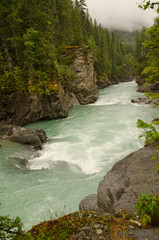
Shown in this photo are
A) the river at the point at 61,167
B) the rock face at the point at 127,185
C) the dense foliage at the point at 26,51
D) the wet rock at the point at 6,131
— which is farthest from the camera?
the dense foliage at the point at 26,51

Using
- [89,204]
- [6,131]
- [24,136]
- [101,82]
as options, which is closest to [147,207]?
[89,204]

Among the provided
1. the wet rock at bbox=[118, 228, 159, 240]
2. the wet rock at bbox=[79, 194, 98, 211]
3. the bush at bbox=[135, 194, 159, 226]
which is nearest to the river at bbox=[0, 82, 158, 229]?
the wet rock at bbox=[79, 194, 98, 211]

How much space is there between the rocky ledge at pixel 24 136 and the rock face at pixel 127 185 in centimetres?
863

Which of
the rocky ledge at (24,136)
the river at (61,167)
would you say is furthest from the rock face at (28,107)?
the rocky ledge at (24,136)

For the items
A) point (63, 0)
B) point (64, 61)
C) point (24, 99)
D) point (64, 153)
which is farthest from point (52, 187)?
point (63, 0)

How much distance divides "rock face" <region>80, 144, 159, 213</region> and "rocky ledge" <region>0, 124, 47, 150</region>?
28.3 feet

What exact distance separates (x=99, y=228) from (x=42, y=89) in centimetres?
2024

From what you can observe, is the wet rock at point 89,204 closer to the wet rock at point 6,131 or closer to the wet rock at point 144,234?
the wet rock at point 144,234

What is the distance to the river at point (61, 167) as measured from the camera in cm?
780

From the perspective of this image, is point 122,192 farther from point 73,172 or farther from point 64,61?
point 64,61

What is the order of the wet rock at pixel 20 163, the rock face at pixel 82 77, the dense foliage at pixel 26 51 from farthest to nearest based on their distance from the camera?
the rock face at pixel 82 77 → the dense foliage at pixel 26 51 → the wet rock at pixel 20 163

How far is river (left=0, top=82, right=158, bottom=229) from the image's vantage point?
25.6 feet

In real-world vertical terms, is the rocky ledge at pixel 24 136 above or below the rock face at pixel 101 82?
below

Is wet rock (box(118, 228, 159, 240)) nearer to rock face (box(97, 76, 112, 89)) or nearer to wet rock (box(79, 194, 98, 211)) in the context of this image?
wet rock (box(79, 194, 98, 211))
